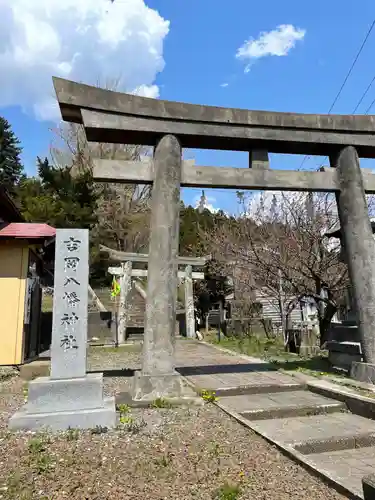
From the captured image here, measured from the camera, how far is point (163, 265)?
258 inches

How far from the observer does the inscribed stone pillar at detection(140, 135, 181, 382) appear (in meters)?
6.32

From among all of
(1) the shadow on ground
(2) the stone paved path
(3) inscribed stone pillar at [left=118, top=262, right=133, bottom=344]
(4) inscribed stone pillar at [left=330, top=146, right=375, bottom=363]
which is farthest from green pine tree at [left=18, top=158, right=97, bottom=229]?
(4) inscribed stone pillar at [left=330, top=146, right=375, bottom=363]

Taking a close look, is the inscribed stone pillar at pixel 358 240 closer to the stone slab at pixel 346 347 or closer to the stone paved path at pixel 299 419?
the stone slab at pixel 346 347

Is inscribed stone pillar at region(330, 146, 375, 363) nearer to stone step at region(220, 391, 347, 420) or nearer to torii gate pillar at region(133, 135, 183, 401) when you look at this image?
stone step at region(220, 391, 347, 420)

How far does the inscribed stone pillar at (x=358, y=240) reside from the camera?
6965mm

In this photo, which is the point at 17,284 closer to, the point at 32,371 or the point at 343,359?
the point at 32,371

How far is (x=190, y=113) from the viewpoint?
279 inches

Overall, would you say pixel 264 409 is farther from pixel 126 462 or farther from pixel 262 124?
pixel 262 124

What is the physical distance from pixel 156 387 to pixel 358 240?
464 cm

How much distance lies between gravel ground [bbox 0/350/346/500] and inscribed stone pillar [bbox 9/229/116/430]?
26cm

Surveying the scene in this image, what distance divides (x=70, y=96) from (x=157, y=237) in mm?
2844

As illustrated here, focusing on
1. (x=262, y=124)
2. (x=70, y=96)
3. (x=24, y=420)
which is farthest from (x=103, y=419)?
(x=262, y=124)

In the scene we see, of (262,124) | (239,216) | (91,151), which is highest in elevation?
(91,151)

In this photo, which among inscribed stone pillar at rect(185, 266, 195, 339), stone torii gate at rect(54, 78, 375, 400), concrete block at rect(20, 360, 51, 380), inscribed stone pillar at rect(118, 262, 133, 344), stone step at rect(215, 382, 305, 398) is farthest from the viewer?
inscribed stone pillar at rect(185, 266, 195, 339)
